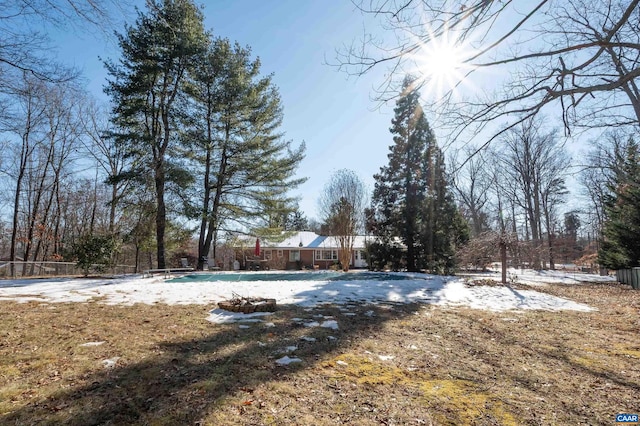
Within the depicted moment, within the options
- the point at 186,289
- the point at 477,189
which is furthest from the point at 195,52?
the point at 477,189

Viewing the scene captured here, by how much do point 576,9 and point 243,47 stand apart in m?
15.7

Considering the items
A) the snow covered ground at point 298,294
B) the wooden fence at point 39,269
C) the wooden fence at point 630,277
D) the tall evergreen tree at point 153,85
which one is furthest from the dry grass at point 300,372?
the wooden fence at point 630,277

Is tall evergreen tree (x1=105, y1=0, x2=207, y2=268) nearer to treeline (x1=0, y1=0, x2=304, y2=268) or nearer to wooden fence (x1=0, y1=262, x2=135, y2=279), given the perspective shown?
treeline (x1=0, y1=0, x2=304, y2=268)

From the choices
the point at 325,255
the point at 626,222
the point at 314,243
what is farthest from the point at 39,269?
the point at 626,222

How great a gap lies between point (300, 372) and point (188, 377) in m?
1.10

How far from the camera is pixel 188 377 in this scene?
10.2 feet

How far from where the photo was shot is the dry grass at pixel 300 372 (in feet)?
8.54

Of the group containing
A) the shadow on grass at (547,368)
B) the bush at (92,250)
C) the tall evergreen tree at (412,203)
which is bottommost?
the shadow on grass at (547,368)

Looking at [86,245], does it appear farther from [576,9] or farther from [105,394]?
[576,9]

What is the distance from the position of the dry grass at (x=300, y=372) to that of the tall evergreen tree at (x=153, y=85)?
953cm

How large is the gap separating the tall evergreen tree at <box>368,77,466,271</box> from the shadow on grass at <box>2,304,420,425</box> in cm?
1244

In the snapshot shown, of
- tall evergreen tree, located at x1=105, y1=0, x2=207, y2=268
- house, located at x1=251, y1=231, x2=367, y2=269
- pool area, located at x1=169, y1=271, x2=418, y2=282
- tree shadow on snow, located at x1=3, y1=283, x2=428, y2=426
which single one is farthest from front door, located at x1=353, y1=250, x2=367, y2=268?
tree shadow on snow, located at x1=3, y1=283, x2=428, y2=426

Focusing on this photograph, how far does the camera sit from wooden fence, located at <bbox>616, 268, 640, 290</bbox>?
13367mm

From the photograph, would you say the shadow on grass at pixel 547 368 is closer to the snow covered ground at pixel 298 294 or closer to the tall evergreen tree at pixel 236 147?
the snow covered ground at pixel 298 294
